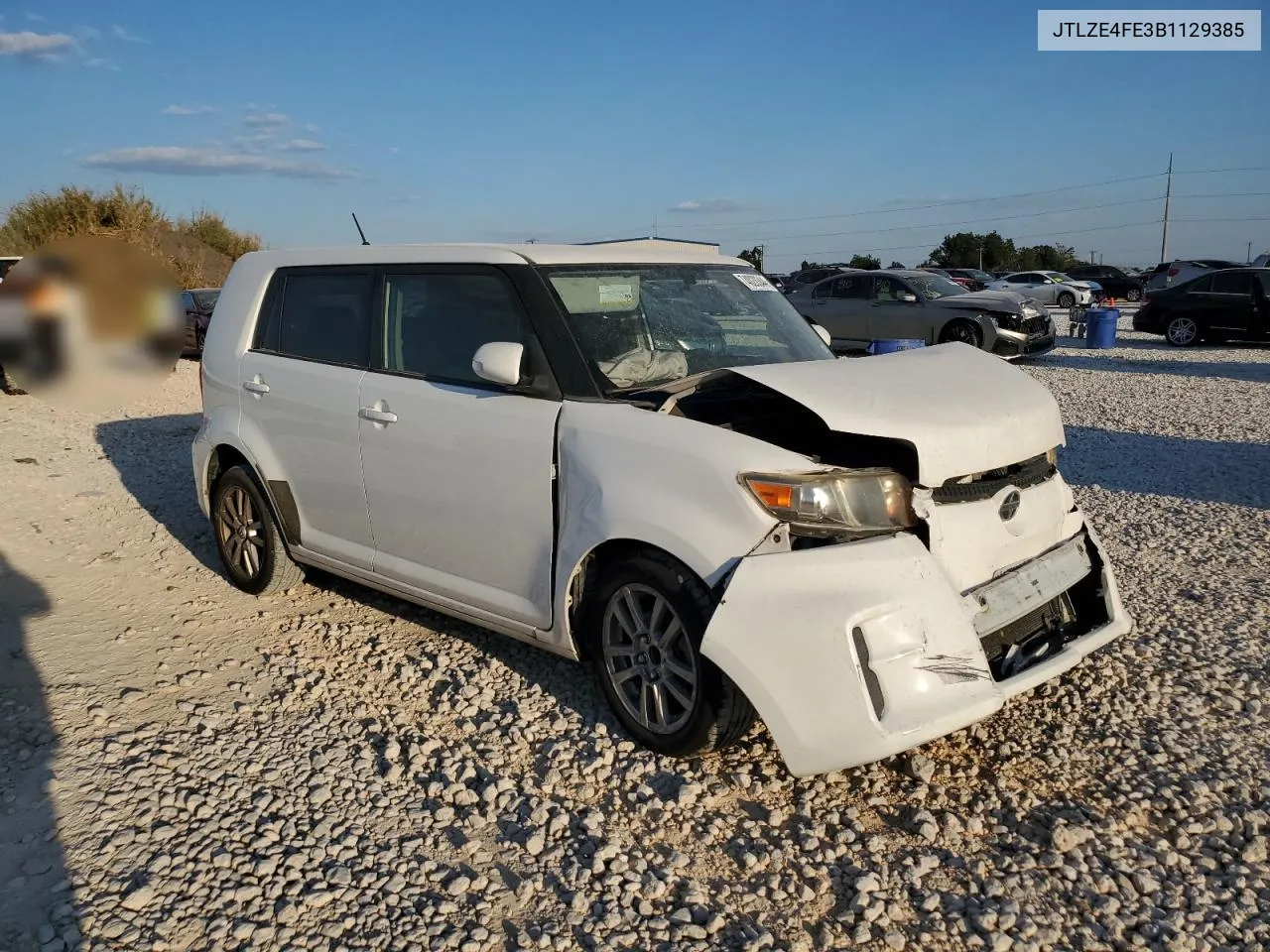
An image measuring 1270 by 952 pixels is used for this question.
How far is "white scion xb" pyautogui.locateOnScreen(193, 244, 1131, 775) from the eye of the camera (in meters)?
3.06

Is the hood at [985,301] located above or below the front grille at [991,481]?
below

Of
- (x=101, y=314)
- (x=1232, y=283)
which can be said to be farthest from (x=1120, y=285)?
(x=101, y=314)

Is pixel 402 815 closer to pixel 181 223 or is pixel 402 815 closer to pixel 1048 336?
pixel 1048 336

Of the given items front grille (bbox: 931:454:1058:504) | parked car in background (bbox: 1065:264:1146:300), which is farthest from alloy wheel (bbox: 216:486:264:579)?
parked car in background (bbox: 1065:264:1146:300)

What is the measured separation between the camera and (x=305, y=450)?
4836 millimetres

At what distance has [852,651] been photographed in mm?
2965

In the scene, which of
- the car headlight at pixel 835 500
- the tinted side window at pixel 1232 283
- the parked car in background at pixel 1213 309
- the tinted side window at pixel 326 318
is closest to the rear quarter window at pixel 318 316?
the tinted side window at pixel 326 318

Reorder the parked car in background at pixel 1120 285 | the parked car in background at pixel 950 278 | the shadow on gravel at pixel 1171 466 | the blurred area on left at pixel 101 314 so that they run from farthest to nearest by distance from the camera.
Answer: the parked car in background at pixel 1120 285, the parked car in background at pixel 950 278, the blurred area on left at pixel 101 314, the shadow on gravel at pixel 1171 466

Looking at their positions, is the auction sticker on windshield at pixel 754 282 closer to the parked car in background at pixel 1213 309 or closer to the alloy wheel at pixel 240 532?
the alloy wheel at pixel 240 532

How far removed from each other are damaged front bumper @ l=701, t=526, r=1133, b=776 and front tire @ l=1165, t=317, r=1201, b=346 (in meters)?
18.7

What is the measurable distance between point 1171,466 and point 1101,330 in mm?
12220

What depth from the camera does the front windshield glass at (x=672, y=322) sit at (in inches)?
155

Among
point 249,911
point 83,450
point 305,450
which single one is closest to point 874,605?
point 249,911

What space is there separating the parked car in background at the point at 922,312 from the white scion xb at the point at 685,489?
11854 mm
